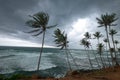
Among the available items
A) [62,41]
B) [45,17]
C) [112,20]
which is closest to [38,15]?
[45,17]

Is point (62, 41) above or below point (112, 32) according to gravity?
below

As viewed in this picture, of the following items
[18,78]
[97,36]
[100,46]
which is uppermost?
[97,36]

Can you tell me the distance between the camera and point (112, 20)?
3588 cm

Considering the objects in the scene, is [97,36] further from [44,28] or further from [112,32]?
[44,28]

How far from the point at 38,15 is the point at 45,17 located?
1.13 m

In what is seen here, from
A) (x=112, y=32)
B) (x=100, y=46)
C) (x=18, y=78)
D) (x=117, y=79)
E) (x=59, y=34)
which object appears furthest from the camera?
(x=100, y=46)

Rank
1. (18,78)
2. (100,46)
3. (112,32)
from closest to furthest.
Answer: (18,78), (112,32), (100,46)

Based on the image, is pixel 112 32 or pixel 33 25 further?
pixel 112 32

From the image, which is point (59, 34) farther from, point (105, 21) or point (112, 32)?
point (112, 32)

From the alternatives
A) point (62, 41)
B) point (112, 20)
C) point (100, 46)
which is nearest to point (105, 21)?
point (112, 20)

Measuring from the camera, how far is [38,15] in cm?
2447

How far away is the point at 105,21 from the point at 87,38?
545 inches

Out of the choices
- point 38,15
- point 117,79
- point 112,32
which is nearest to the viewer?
point 117,79

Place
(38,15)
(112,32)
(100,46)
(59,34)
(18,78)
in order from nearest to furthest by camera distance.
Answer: (18,78), (38,15), (59,34), (112,32), (100,46)
